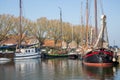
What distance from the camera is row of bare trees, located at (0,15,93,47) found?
95675mm

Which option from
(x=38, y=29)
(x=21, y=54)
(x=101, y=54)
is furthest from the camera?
(x=38, y=29)

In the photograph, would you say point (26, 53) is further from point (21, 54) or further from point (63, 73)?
point (63, 73)

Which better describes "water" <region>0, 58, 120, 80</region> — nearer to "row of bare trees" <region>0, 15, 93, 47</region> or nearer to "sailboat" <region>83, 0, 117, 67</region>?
"sailboat" <region>83, 0, 117, 67</region>

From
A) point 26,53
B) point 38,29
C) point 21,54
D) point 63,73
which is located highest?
point 38,29

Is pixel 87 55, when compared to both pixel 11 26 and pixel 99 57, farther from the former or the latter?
pixel 11 26

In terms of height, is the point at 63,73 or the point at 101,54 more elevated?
the point at 101,54

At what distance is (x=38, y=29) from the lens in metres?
110

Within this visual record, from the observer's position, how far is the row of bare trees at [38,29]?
314 ft

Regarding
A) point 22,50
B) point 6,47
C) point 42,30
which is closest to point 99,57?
point 22,50

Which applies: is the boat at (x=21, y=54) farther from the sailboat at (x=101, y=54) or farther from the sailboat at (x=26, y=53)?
the sailboat at (x=101, y=54)

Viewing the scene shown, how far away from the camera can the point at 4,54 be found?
82.1 m

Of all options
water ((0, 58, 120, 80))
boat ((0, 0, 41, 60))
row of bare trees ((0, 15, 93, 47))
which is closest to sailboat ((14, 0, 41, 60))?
boat ((0, 0, 41, 60))

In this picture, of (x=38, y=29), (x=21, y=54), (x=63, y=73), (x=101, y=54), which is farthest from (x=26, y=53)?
(x=63, y=73)

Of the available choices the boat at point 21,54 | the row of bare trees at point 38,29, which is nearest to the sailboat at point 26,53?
the boat at point 21,54
